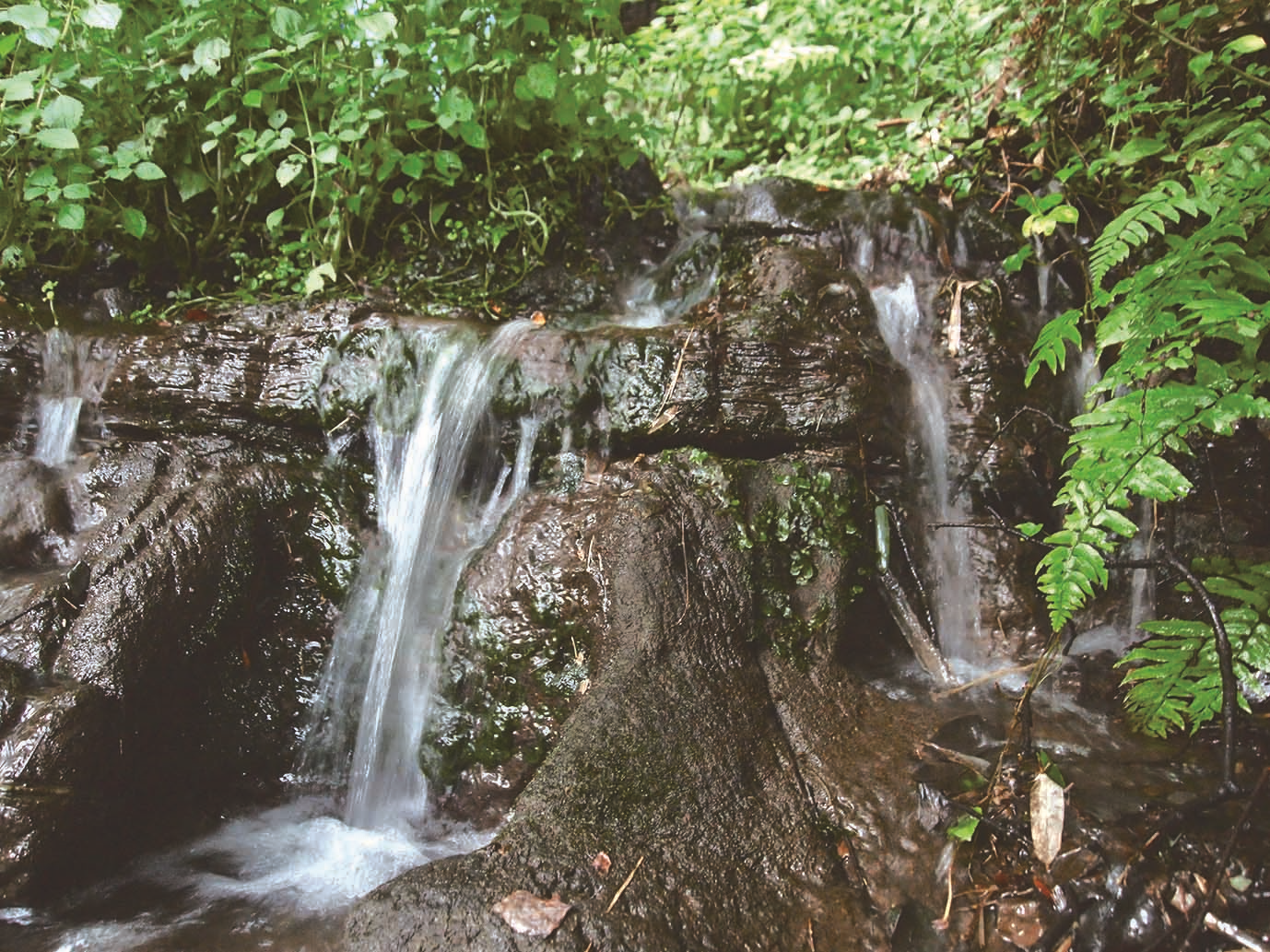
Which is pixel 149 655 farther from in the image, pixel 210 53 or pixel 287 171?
pixel 210 53

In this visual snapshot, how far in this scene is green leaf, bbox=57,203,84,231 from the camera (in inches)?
142

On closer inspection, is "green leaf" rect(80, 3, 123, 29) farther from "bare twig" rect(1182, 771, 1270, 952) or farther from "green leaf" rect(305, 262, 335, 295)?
"bare twig" rect(1182, 771, 1270, 952)

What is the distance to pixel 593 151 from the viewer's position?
4.80 metres

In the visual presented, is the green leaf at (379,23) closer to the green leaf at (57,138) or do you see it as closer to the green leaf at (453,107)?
the green leaf at (453,107)

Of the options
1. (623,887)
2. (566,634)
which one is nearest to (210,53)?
(566,634)

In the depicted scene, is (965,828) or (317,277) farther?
(317,277)

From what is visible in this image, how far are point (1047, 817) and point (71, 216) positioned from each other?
16.2 ft

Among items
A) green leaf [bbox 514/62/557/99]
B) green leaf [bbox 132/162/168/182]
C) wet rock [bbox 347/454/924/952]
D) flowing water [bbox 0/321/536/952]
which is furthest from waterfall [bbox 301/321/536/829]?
green leaf [bbox 132/162/168/182]

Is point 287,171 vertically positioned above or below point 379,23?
below

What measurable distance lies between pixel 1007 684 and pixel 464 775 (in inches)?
91.0

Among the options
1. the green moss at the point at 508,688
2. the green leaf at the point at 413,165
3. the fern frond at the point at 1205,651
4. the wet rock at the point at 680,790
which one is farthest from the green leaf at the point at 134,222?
the fern frond at the point at 1205,651

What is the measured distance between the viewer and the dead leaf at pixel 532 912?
5.99 feet

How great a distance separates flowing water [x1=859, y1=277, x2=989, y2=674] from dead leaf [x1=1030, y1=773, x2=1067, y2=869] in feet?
3.46

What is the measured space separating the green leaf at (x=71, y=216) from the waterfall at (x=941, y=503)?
4158mm
